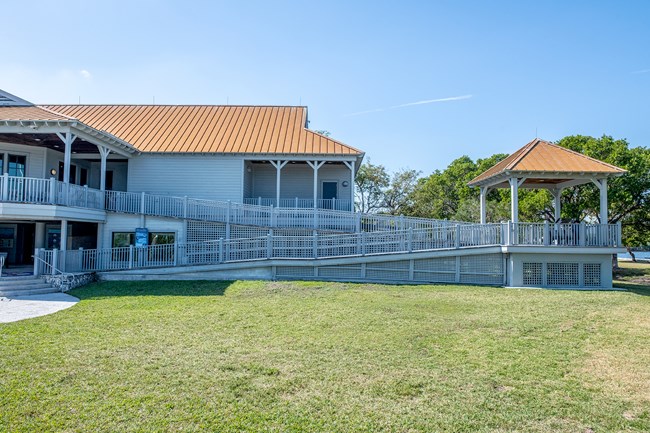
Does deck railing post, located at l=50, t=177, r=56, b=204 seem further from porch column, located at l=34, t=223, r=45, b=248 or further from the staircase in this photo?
porch column, located at l=34, t=223, r=45, b=248

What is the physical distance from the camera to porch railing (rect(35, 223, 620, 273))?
566 inches

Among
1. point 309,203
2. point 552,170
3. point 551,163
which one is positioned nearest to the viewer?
point 552,170

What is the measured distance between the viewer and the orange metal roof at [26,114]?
14.3 metres

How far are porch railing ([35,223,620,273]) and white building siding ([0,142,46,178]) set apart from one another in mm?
5824

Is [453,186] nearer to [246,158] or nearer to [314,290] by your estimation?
[246,158]

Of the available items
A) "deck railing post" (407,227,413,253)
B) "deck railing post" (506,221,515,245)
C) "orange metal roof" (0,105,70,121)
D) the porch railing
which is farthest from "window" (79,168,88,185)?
"deck railing post" (506,221,515,245)

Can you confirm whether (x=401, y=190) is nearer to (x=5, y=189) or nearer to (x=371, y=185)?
(x=371, y=185)

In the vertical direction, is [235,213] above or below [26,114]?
below

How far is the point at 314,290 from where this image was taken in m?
12.7

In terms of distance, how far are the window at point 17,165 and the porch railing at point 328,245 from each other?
19.6 feet

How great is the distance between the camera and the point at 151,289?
42.5 feet

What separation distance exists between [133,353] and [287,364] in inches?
101

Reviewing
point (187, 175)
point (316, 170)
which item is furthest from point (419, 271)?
point (187, 175)

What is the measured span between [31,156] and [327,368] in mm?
18012
